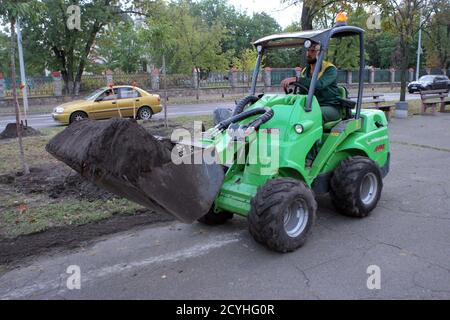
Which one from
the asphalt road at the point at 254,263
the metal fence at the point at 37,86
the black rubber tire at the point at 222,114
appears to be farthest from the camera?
the metal fence at the point at 37,86

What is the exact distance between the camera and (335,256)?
4438mm

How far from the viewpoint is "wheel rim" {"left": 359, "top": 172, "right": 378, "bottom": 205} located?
5.45 meters

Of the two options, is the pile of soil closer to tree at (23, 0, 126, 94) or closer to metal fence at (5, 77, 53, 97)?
tree at (23, 0, 126, 94)

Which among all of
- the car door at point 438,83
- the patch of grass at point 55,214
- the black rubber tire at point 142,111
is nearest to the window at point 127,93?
the black rubber tire at point 142,111

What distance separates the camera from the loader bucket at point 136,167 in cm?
349

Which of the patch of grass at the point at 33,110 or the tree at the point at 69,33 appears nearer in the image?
the patch of grass at the point at 33,110

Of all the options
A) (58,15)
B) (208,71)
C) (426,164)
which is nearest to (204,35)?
(208,71)

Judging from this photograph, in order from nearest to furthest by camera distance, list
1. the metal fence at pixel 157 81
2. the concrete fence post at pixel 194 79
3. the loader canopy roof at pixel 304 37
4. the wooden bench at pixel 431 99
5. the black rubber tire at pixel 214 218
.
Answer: the loader canopy roof at pixel 304 37
the black rubber tire at pixel 214 218
the wooden bench at pixel 431 99
the metal fence at pixel 157 81
the concrete fence post at pixel 194 79

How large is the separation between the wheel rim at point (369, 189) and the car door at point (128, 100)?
13.0m

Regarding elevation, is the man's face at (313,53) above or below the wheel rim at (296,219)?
above

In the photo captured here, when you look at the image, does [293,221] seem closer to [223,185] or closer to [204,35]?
[223,185]

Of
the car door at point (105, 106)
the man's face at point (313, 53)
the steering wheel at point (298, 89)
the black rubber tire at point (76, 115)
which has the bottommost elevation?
the black rubber tire at point (76, 115)

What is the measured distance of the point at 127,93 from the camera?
17.5 meters

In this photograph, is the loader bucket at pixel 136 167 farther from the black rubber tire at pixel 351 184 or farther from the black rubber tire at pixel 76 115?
the black rubber tire at pixel 76 115
